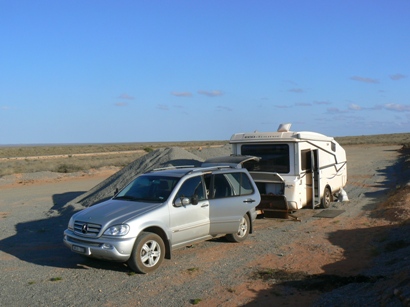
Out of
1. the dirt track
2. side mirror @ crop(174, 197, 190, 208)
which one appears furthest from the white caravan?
side mirror @ crop(174, 197, 190, 208)

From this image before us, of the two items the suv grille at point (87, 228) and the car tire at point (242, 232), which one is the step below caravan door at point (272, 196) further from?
the suv grille at point (87, 228)

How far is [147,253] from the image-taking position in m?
8.23

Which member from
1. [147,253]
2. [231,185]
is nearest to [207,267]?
[147,253]

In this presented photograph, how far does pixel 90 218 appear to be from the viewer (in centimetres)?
836

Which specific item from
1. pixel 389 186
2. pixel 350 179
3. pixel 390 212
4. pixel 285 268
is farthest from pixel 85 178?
pixel 285 268

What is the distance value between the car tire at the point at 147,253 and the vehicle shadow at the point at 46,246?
1.57 ft

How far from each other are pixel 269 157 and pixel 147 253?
648cm

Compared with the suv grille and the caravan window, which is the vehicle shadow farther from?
the caravan window

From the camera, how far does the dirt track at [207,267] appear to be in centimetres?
695

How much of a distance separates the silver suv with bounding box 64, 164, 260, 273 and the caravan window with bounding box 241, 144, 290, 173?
2.85m

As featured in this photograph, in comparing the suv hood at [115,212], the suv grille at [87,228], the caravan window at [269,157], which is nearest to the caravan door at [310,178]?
the caravan window at [269,157]

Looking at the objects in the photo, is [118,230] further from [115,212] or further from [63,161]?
[63,161]

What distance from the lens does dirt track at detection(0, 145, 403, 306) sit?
22.8ft

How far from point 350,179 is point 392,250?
1549 cm
